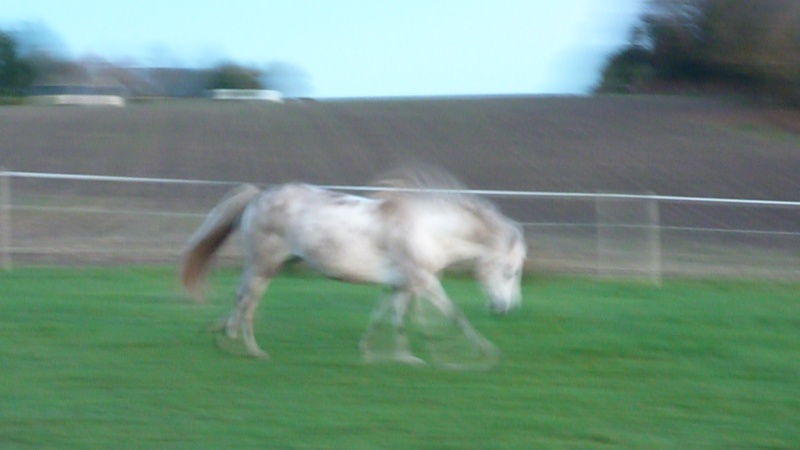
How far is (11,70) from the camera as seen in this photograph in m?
63.8

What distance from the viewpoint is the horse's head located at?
20.7ft

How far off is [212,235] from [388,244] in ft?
4.40

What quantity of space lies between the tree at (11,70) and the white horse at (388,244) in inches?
2426

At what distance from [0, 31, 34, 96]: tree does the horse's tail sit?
61.0 m

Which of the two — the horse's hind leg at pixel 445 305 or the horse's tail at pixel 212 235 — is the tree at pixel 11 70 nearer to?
the horse's tail at pixel 212 235

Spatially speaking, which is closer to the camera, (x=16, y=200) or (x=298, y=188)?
(x=298, y=188)

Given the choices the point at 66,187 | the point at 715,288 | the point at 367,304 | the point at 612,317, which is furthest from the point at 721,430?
the point at 66,187

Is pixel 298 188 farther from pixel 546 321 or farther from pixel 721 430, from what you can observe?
pixel 721 430

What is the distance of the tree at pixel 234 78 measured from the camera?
77.0m

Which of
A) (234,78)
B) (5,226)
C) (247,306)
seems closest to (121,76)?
(234,78)

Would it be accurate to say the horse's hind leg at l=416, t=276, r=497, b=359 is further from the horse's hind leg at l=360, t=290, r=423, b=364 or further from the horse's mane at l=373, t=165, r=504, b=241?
the horse's mane at l=373, t=165, r=504, b=241

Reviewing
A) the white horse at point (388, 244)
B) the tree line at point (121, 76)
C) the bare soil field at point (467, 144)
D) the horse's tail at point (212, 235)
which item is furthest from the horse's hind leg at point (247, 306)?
the tree line at point (121, 76)

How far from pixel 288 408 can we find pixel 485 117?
28.9m

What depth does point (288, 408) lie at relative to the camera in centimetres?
491
